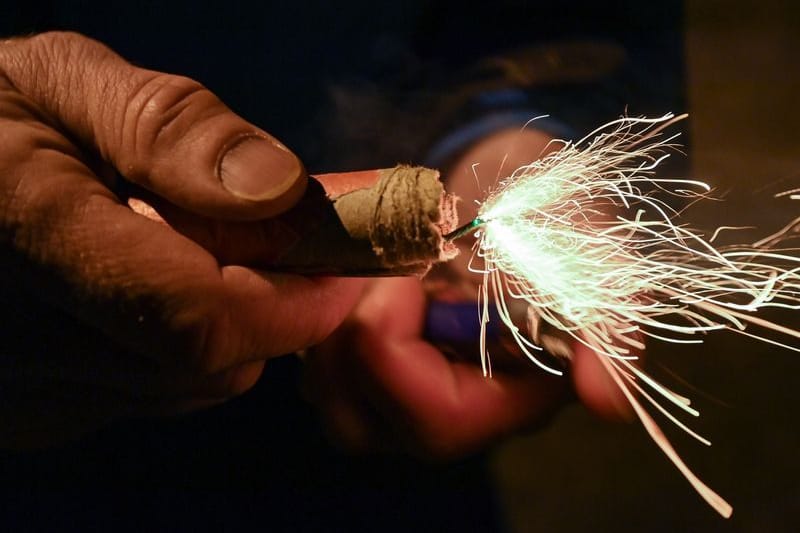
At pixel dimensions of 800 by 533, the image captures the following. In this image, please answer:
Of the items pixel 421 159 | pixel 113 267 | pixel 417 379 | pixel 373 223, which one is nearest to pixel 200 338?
pixel 113 267

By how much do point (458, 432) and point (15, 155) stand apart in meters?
0.75

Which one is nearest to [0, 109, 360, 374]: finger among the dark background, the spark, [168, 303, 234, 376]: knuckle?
[168, 303, 234, 376]: knuckle

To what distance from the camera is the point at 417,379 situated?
90 centimetres

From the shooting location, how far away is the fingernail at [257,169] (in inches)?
22.0

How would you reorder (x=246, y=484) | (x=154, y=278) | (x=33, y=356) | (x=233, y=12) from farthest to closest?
(x=233, y=12), (x=246, y=484), (x=33, y=356), (x=154, y=278)

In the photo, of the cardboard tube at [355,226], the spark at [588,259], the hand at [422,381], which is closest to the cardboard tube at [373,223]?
the cardboard tube at [355,226]

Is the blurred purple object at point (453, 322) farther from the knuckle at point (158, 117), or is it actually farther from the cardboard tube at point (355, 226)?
the knuckle at point (158, 117)

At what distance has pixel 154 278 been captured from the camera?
0.55m

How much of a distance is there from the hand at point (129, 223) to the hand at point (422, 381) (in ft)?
0.80

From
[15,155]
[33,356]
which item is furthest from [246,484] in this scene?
[15,155]

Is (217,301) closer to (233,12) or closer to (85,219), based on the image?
(85,219)

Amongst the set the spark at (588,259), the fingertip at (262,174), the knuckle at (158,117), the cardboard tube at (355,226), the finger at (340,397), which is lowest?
the finger at (340,397)

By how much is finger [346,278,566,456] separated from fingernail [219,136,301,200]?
1.28 ft

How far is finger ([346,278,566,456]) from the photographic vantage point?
904mm
